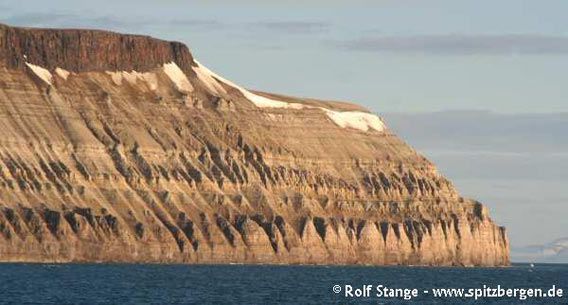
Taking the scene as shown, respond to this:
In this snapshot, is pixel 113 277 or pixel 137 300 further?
pixel 113 277

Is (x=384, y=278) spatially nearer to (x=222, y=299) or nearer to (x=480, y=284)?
(x=480, y=284)

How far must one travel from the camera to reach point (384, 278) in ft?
654

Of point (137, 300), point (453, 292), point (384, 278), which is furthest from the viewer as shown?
point (384, 278)

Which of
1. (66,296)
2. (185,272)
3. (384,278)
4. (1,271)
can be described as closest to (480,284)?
(384,278)

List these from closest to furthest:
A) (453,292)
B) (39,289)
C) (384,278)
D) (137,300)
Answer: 1. (137,300)
2. (39,289)
3. (453,292)
4. (384,278)

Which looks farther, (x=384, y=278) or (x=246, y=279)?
(x=384, y=278)

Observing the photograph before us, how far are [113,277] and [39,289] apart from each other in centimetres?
2452

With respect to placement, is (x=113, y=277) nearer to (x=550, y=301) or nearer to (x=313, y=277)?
(x=313, y=277)

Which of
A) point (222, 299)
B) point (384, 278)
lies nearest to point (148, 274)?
point (384, 278)

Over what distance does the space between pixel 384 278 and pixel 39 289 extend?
53.1 metres

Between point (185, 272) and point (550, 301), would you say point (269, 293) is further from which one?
point (185, 272)

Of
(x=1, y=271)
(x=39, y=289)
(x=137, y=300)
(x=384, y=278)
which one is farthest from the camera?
(x=384, y=278)

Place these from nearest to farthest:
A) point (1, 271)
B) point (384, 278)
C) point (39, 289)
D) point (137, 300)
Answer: point (137, 300), point (39, 289), point (1, 271), point (384, 278)

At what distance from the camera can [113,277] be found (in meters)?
179
